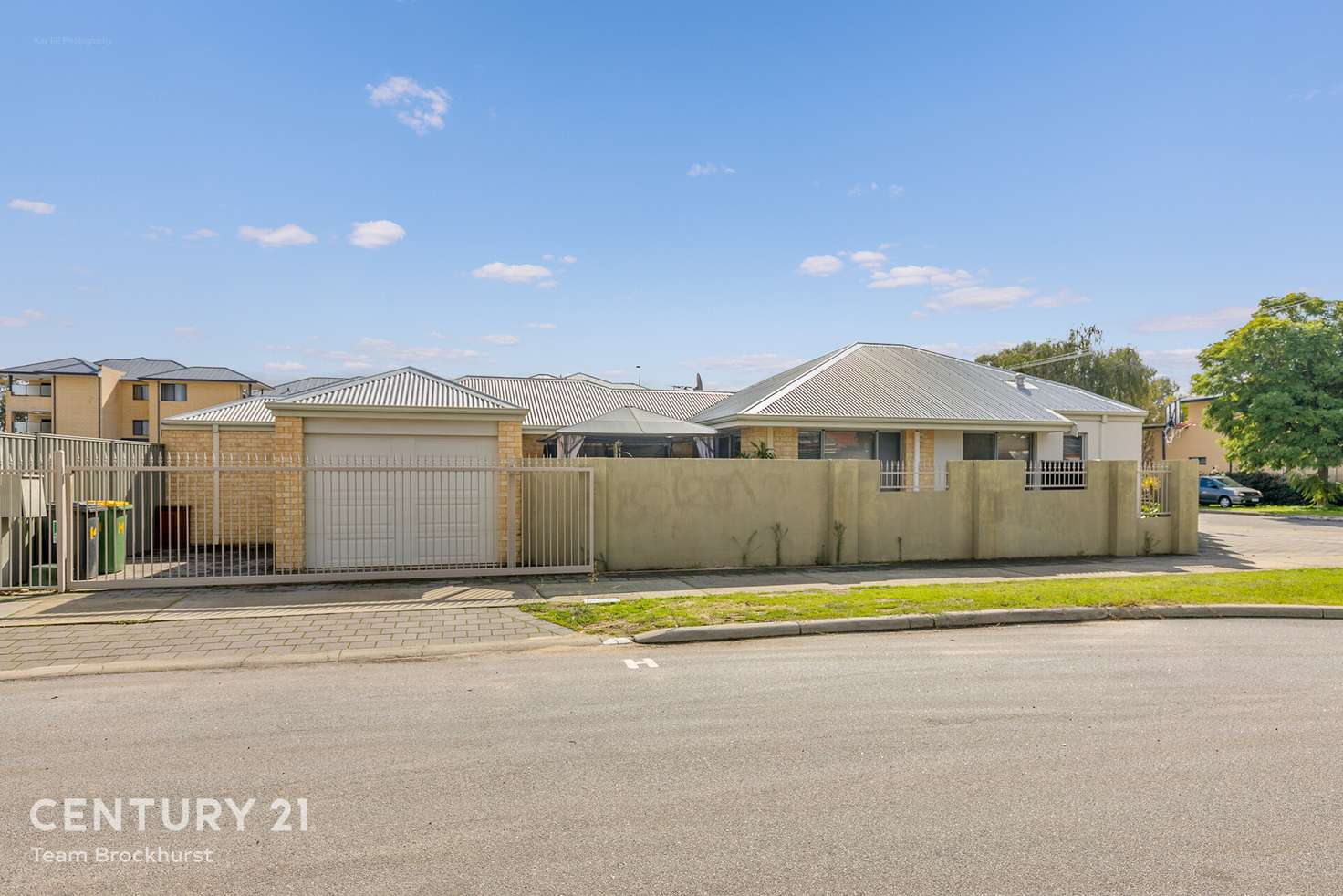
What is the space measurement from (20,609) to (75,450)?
4325mm

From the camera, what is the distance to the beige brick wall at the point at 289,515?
1186 centimetres

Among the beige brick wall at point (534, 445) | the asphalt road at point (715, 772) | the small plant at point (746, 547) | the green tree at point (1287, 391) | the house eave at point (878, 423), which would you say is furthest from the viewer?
the green tree at point (1287, 391)

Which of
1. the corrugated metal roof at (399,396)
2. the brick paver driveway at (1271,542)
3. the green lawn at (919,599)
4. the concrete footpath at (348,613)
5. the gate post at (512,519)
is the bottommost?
the brick paver driveway at (1271,542)

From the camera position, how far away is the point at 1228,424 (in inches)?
1427

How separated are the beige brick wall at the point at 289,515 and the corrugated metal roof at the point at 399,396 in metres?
0.79

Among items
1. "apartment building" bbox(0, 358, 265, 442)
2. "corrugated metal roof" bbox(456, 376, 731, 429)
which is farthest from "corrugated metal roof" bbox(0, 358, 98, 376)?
"corrugated metal roof" bbox(456, 376, 731, 429)

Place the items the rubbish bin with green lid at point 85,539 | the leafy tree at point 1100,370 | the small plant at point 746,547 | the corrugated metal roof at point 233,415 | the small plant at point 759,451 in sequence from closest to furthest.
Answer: the rubbish bin with green lid at point 85,539 → the small plant at point 746,547 → the corrugated metal roof at point 233,415 → the small plant at point 759,451 → the leafy tree at point 1100,370

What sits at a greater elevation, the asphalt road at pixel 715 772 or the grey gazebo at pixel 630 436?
the grey gazebo at pixel 630 436

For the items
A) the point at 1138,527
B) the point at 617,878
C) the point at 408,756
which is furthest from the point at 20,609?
the point at 1138,527

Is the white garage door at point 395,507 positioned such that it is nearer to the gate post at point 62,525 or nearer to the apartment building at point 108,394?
the gate post at point 62,525

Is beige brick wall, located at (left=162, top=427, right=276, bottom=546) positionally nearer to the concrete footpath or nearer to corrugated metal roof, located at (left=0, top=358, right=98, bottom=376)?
the concrete footpath

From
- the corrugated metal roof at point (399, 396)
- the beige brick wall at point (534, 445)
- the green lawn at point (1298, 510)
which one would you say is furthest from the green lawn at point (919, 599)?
the green lawn at point (1298, 510)

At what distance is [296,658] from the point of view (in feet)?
24.1

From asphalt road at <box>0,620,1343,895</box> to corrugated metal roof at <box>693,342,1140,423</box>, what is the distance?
12.5m
